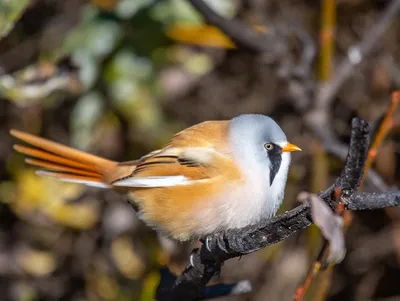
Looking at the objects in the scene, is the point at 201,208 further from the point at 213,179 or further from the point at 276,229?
the point at 276,229

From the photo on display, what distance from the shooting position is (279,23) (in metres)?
4.04

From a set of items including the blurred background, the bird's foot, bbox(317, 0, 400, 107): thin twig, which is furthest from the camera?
the blurred background

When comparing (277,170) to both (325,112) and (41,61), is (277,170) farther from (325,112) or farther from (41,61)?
(41,61)

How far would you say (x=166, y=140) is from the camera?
3787mm

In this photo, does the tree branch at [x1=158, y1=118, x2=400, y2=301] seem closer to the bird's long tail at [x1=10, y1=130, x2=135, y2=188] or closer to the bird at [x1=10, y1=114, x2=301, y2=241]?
the bird at [x1=10, y1=114, x2=301, y2=241]

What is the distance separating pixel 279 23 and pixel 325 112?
787 millimetres

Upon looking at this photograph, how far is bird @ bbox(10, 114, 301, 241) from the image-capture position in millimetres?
2418

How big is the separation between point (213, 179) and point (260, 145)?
218 mm

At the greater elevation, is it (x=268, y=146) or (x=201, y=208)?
(x=268, y=146)

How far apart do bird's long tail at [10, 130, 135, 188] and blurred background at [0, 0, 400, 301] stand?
49cm

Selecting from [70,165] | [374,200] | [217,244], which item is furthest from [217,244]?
[70,165]

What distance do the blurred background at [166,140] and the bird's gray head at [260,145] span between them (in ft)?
3.22

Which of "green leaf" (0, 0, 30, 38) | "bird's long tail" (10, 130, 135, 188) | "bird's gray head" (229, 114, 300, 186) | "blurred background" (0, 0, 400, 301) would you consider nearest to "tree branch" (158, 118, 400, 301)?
"bird's gray head" (229, 114, 300, 186)

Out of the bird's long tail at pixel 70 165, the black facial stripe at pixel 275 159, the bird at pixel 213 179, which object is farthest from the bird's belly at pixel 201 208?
the bird's long tail at pixel 70 165
